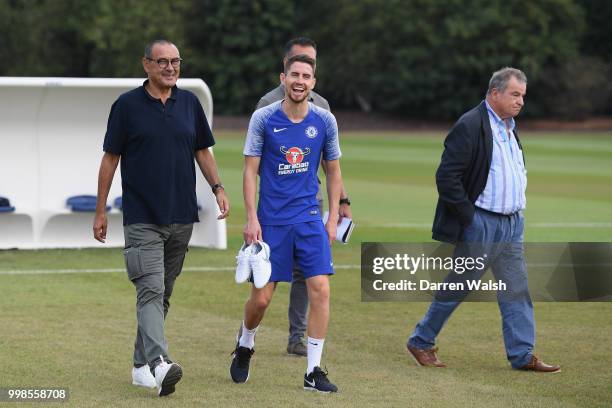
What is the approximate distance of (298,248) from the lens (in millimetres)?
8039

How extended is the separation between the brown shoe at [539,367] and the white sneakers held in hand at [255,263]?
6.33ft

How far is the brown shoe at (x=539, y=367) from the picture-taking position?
28.1 feet

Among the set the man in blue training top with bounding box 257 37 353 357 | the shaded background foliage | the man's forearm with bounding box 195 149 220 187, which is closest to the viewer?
the man's forearm with bounding box 195 149 220 187

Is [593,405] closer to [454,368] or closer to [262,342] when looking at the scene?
[454,368]

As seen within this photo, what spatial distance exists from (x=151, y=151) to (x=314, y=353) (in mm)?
1559

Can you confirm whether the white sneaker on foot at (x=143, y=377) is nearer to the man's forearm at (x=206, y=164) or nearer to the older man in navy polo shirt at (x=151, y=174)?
the older man in navy polo shirt at (x=151, y=174)

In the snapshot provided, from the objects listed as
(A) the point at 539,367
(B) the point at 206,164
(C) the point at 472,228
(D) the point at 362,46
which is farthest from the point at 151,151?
(D) the point at 362,46

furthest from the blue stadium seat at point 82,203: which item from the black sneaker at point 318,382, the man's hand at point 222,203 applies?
the black sneaker at point 318,382

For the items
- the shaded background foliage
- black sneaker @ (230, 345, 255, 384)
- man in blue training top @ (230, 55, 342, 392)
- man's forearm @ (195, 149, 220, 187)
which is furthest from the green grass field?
the shaded background foliage

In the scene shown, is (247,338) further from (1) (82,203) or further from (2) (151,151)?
(1) (82,203)

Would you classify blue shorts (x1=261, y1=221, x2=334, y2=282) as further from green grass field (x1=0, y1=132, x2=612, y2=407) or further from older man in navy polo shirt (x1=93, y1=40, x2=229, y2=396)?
green grass field (x1=0, y1=132, x2=612, y2=407)

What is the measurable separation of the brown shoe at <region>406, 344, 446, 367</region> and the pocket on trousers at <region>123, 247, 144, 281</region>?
209 cm

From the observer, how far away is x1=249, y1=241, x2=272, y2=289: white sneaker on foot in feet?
25.9

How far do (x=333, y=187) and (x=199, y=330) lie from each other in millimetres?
Answer: 2473
